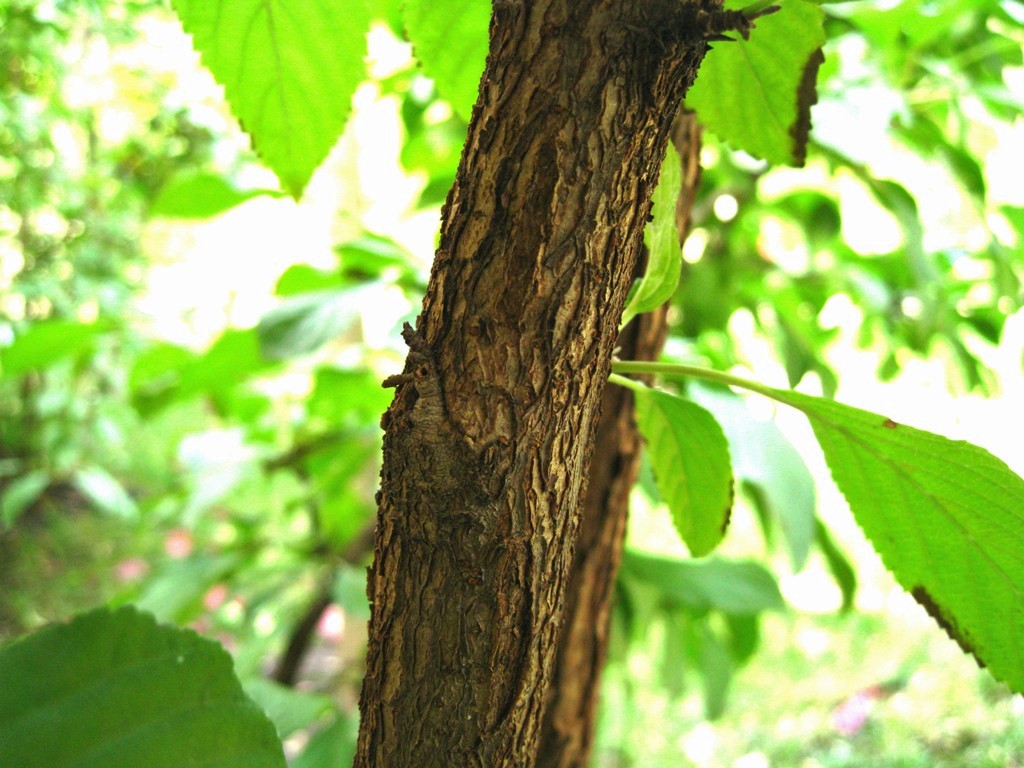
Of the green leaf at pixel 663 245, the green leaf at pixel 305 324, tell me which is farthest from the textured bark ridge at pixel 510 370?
the green leaf at pixel 305 324

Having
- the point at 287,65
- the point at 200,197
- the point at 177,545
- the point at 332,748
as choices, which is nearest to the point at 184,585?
the point at 332,748

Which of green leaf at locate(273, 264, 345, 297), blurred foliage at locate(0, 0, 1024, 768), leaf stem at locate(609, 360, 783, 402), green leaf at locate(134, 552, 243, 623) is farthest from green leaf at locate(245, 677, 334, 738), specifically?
leaf stem at locate(609, 360, 783, 402)

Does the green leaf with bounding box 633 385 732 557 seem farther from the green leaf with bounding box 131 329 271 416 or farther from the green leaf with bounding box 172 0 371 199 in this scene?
the green leaf with bounding box 131 329 271 416

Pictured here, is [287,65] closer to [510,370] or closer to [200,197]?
[510,370]

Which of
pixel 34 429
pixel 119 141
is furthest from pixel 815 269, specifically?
pixel 34 429

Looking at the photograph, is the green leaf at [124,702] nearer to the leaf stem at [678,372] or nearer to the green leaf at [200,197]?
the leaf stem at [678,372]
